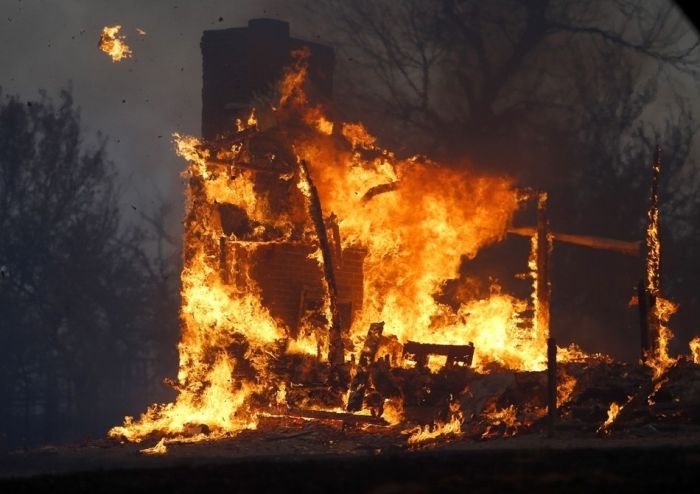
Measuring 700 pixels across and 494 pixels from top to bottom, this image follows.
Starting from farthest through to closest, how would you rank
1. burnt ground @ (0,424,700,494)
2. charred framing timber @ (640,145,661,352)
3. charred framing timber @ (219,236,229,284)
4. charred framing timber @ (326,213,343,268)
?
charred framing timber @ (326,213,343,268)
charred framing timber @ (219,236,229,284)
charred framing timber @ (640,145,661,352)
burnt ground @ (0,424,700,494)

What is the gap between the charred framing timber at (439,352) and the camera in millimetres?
22312

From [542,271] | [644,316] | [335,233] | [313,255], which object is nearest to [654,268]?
[542,271]

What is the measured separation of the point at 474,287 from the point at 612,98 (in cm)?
923

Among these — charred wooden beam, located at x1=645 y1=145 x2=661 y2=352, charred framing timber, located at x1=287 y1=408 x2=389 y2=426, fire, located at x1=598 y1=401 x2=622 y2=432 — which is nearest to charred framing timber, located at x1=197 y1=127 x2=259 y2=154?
charred framing timber, located at x1=287 y1=408 x2=389 y2=426

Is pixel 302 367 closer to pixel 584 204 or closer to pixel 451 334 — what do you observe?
pixel 451 334

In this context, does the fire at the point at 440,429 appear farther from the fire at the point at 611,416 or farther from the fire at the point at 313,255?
the fire at the point at 611,416

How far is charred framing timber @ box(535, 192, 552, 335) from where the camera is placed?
2517 centimetres

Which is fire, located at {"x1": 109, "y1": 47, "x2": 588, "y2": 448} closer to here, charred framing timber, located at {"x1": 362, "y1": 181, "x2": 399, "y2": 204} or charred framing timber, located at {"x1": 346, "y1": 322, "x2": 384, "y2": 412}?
charred framing timber, located at {"x1": 362, "y1": 181, "x2": 399, "y2": 204}

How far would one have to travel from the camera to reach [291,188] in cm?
2356

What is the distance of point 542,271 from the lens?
2548cm

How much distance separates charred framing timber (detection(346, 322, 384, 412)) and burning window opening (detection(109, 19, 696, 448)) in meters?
0.02

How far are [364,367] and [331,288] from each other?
2.34 m

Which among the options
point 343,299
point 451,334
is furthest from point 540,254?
point 343,299

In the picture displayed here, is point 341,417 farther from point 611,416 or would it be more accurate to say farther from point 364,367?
point 611,416
